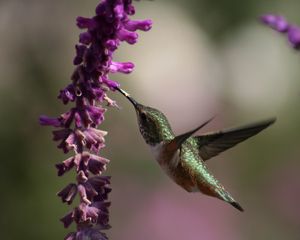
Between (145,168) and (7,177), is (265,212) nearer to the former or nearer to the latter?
(145,168)

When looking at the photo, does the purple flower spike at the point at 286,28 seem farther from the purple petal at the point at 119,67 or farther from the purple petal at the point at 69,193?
the purple petal at the point at 69,193

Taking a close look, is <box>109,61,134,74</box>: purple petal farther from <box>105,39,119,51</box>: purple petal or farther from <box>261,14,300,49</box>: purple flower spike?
<box>261,14,300,49</box>: purple flower spike

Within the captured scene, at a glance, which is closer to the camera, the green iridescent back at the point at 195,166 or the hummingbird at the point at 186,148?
the hummingbird at the point at 186,148

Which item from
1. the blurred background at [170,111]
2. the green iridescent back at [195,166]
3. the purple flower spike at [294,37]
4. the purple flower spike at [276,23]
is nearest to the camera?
the purple flower spike at [294,37]

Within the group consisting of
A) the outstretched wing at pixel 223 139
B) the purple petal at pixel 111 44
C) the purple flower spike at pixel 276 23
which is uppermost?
the purple flower spike at pixel 276 23

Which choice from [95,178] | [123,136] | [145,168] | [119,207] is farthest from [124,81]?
[95,178]

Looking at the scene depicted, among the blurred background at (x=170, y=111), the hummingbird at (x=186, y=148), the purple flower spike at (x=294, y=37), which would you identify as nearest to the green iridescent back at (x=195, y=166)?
the hummingbird at (x=186, y=148)

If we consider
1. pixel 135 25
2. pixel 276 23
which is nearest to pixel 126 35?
pixel 135 25

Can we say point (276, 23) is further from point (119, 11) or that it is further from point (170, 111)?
point (170, 111)
